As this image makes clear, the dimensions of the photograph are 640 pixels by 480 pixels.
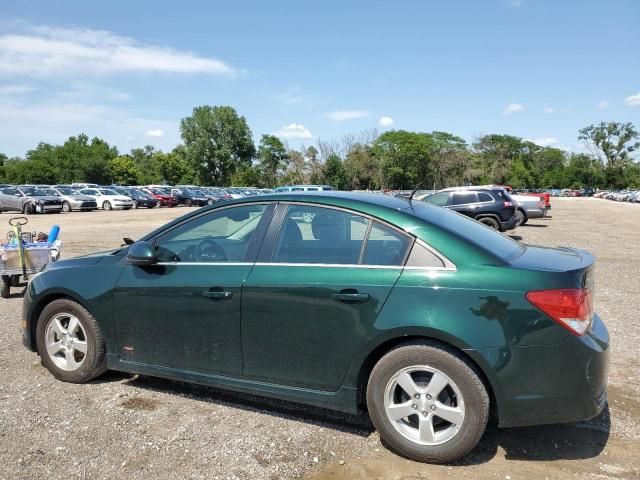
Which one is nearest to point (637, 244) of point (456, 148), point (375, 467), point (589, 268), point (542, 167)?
point (589, 268)

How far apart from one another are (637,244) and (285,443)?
624 inches

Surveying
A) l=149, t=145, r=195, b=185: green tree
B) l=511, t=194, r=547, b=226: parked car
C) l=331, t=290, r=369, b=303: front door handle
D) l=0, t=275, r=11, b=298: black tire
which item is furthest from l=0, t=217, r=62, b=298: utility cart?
l=149, t=145, r=195, b=185: green tree

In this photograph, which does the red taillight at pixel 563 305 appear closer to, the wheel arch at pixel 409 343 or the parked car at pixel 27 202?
the wheel arch at pixel 409 343

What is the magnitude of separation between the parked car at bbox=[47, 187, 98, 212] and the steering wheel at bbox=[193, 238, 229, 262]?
33125mm

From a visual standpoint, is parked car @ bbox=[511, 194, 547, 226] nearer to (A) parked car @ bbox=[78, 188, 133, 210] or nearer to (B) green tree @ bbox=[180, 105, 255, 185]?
(A) parked car @ bbox=[78, 188, 133, 210]

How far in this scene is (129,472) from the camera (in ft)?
10.0

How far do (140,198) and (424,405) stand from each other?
41306 millimetres

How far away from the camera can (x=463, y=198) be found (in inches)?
706

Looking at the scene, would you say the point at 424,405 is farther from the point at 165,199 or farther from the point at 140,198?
the point at 165,199

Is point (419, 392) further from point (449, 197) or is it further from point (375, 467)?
point (449, 197)

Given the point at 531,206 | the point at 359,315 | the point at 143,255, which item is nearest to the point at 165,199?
the point at 531,206

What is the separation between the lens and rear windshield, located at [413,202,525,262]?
10.8 feet

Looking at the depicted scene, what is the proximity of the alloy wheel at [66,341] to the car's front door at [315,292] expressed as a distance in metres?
1.59

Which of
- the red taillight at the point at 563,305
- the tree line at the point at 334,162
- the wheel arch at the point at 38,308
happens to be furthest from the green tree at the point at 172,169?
the red taillight at the point at 563,305
